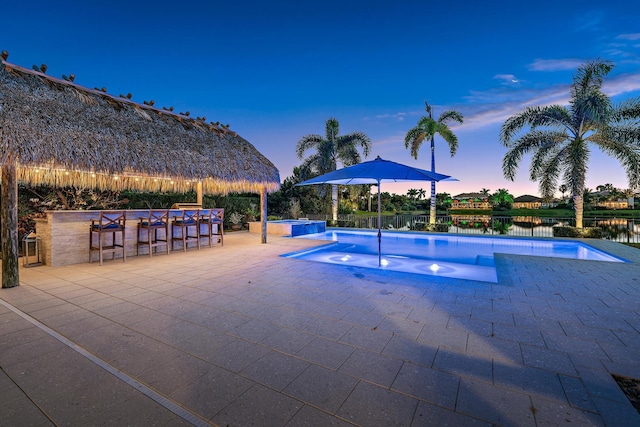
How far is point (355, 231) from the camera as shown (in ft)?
47.9

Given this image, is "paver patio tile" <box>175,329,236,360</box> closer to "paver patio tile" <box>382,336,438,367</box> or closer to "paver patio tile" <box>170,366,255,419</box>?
"paver patio tile" <box>170,366,255,419</box>

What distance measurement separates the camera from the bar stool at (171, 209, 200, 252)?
8.17 m

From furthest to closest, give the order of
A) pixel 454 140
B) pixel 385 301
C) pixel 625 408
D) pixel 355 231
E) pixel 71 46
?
1. pixel 454 140
2. pixel 355 231
3. pixel 71 46
4. pixel 385 301
5. pixel 625 408

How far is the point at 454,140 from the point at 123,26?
16.6 metres

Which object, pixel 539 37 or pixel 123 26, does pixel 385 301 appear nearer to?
pixel 539 37

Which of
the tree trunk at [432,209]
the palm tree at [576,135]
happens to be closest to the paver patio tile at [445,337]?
the palm tree at [576,135]

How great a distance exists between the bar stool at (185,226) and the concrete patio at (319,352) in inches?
133

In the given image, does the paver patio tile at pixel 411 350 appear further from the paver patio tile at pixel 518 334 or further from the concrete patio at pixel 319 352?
the paver patio tile at pixel 518 334

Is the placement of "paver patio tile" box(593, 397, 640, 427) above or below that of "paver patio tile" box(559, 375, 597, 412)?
above

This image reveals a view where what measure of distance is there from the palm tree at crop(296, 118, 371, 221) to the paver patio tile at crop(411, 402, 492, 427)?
52.0 ft

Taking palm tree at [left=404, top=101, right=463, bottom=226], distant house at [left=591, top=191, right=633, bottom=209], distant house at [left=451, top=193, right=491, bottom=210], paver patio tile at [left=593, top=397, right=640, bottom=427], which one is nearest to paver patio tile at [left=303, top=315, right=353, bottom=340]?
paver patio tile at [left=593, top=397, right=640, bottom=427]

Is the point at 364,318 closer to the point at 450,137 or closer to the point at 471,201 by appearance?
the point at 450,137

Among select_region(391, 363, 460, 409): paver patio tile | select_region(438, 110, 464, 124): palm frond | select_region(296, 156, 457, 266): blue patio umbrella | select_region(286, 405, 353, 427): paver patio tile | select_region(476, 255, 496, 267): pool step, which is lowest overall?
select_region(476, 255, 496, 267): pool step

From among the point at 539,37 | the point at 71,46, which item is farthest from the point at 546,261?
the point at 71,46
